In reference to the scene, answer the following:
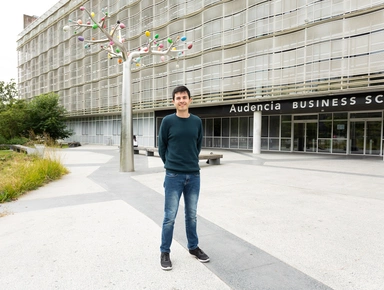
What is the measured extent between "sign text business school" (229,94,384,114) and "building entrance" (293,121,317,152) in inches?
128

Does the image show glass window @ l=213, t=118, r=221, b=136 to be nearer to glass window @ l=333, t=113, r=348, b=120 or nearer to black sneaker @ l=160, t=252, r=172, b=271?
glass window @ l=333, t=113, r=348, b=120

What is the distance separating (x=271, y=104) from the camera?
64.0 ft

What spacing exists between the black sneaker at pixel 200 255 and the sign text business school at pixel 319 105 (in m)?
15.0

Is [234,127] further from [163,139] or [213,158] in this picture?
[163,139]

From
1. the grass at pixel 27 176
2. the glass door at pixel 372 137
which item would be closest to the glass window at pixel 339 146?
the glass door at pixel 372 137

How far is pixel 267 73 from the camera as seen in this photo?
19.7 meters

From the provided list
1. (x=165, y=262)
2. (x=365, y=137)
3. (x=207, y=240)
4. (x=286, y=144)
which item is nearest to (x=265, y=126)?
(x=286, y=144)

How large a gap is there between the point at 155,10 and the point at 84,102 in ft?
56.3

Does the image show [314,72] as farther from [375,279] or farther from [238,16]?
[375,279]

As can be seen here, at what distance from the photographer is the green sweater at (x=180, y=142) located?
3.30 metres

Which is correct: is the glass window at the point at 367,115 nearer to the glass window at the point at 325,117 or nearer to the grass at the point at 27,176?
the glass window at the point at 325,117

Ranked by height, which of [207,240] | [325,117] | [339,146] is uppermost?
[325,117]

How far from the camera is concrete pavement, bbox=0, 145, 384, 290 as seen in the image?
3.06m

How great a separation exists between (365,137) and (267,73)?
7359 mm
